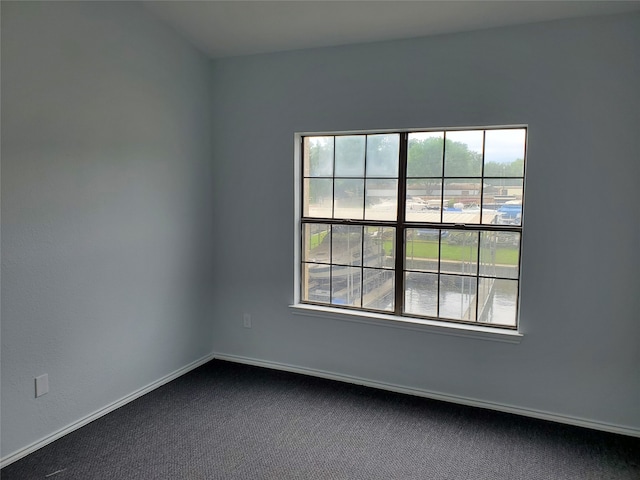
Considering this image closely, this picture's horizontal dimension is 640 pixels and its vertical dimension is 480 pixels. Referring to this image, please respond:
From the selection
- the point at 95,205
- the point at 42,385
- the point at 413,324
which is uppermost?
the point at 95,205

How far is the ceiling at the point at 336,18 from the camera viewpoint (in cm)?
Answer: 279

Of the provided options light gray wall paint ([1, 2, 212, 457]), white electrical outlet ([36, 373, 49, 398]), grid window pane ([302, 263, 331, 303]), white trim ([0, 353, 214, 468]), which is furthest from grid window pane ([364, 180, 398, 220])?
white electrical outlet ([36, 373, 49, 398])

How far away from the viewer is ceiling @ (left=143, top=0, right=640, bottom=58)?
110 inches

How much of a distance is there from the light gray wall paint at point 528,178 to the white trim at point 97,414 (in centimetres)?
76

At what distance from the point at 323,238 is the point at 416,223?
75 centimetres

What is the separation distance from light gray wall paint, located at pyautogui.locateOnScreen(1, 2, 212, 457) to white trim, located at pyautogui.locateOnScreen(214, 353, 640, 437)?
1.82 ft

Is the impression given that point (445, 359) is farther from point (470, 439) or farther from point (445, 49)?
point (445, 49)

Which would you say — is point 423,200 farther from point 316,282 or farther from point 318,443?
point 318,443

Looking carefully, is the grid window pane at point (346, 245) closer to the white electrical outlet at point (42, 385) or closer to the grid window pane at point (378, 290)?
the grid window pane at point (378, 290)

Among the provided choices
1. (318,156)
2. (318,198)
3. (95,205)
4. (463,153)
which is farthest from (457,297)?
(95,205)

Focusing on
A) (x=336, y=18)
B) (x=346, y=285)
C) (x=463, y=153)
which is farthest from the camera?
(x=346, y=285)

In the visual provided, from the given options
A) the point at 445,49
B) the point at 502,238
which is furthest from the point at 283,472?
the point at 445,49

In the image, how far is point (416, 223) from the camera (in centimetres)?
337

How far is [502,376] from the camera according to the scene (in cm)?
313
